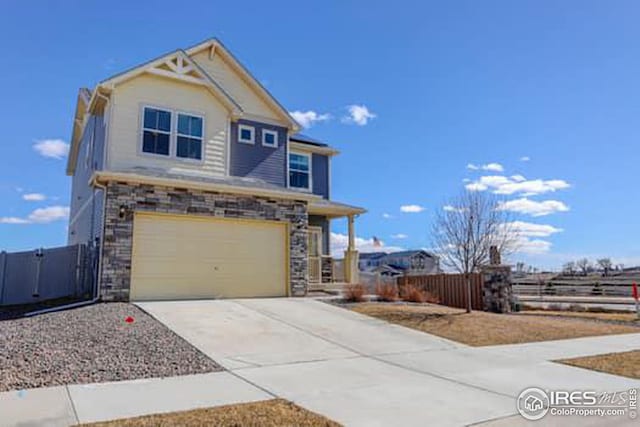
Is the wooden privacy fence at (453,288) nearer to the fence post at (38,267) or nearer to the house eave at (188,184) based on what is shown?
the house eave at (188,184)

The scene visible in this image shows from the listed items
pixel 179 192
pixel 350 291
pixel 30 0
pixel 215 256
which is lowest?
pixel 350 291

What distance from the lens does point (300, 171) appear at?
20.5 metres

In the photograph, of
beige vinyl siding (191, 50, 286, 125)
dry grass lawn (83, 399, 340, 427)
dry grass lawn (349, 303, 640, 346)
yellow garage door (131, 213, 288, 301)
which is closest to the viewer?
dry grass lawn (83, 399, 340, 427)

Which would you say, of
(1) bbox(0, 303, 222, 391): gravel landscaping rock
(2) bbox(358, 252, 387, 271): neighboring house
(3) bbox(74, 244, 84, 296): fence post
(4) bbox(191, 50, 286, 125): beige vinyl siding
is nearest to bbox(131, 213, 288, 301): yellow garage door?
(1) bbox(0, 303, 222, 391): gravel landscaping rock

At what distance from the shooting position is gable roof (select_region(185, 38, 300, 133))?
55.3ft

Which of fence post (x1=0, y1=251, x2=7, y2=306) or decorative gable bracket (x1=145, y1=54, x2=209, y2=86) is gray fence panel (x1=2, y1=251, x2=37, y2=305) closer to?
fence post (x1=0, y1=251, x2=7, y2=306)

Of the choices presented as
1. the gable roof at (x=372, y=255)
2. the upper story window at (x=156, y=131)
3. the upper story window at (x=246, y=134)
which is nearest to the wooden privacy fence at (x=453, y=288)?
the upper story window at (x=246, y=134)

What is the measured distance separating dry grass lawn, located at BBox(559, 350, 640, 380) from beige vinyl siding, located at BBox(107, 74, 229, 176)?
11.8m

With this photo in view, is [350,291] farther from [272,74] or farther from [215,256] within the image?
[272,74]

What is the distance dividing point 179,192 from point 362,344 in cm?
720

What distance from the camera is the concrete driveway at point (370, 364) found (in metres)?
5.30

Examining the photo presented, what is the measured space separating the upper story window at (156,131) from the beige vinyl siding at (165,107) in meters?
0.18

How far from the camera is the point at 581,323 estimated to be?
1305 centimetres

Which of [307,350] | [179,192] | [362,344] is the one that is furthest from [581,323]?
[179,192]
